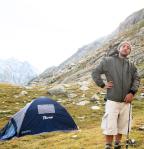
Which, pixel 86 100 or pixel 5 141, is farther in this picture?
pixel 86 100

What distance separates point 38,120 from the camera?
23.1 metres

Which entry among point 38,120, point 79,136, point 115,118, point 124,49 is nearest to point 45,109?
Result: point 38,120

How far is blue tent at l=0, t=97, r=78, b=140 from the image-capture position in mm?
22719

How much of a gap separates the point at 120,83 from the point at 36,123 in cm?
1052

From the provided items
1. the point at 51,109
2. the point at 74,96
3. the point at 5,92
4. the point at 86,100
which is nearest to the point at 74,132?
the point at 51,109

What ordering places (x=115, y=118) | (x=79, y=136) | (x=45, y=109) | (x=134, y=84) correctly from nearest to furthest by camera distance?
(x=115, y=118), (x=134, y=84), (x=79, y=136), (x=45, y=109)

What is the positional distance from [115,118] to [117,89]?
94 centimetres

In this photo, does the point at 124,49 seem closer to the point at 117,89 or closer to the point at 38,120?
the point at 117,89

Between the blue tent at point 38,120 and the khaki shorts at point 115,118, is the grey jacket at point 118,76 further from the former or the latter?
the blue tent at point 38,120

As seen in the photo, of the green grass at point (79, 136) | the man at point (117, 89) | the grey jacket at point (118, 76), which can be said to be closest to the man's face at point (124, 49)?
the man at point (117, 89)

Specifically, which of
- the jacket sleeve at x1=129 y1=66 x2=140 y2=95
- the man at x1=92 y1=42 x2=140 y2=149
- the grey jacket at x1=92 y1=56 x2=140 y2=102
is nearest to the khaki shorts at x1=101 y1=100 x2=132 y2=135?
the man at x1=92 y1=42 x2=140 y2=149

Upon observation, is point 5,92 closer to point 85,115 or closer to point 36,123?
point 85,115

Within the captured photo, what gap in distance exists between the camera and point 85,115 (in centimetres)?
3112

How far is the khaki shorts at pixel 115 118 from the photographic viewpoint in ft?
43.7
